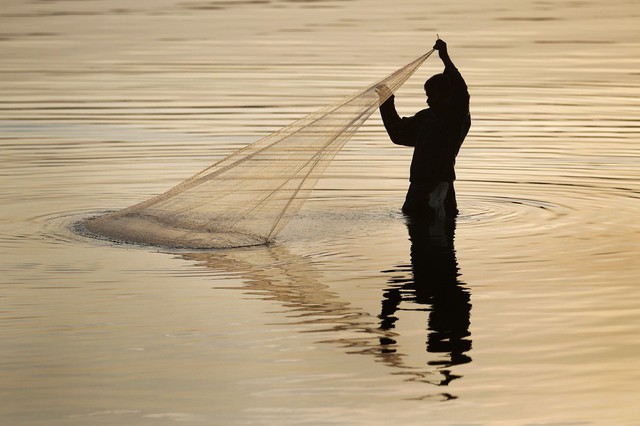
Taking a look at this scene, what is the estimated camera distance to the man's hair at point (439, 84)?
493 inches

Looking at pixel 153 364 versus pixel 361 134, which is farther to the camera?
pixel 361 134

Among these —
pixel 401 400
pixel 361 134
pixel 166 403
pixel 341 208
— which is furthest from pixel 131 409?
pixel 361 134

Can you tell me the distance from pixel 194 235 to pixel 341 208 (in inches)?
87.4

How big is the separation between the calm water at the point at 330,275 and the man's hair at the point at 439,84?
1186mm

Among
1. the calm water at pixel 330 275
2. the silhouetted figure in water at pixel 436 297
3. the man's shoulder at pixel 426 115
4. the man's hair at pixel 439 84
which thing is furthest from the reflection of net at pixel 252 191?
the silhouetted figure in water at pixel 436 297

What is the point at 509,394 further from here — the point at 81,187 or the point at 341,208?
→ the point at 81,187

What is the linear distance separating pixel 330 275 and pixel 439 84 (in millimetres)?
2715

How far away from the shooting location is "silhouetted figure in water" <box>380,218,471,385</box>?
846 centimetres

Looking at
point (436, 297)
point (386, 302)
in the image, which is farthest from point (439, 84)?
point (386, 302)

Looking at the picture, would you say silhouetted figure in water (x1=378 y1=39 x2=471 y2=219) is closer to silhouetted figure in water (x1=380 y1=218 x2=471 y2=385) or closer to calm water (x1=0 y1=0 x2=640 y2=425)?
calm water (x1=0 y1=0 x2=640 y2=425)

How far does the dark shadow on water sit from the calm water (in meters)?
0.03

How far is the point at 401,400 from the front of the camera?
24.3ft

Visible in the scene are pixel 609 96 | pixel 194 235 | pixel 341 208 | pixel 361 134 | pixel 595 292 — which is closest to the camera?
pixel 595 292

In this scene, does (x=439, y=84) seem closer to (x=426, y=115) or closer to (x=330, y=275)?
(x=426, y=115)
